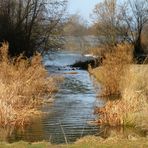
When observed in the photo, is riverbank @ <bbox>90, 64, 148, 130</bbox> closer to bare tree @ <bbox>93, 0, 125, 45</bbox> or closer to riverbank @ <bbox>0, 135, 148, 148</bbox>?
riverbank @ <bbox>0, 135, 148, 148</bbox>

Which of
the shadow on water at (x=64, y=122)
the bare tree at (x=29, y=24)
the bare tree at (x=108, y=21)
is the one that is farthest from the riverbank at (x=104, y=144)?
the bare tree at (x=108, y=21)

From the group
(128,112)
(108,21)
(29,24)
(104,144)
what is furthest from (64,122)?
(108,21)

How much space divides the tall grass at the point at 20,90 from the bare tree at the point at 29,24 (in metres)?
17.1

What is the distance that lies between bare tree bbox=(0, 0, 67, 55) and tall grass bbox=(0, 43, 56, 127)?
1705 centimetres

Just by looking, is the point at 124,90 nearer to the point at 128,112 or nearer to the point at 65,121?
the point at 128,112

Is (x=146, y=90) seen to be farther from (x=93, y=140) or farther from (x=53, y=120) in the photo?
(x=93, y=140)

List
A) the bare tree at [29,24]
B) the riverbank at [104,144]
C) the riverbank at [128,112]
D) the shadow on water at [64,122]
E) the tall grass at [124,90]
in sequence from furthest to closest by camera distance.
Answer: the bare tree at [29,24] < the tall grass at [124,90] < the riverbank at [128,112] < the shadow on water at [64,122] < the riverbank at [104,144]

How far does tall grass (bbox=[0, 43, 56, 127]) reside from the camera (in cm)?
1617

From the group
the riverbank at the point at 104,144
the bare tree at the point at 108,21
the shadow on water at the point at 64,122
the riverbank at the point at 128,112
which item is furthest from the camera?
the bare tree at the point at 108,21

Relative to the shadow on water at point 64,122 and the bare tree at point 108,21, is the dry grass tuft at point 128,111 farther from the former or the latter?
the bare tree at point 108,21

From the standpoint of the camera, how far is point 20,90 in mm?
19656

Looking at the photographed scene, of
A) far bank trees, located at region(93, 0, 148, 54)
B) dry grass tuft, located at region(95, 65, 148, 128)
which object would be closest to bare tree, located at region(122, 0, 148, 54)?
far bank trees, located at region(93, 0, 148, 54)

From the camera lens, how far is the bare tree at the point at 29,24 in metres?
43.5

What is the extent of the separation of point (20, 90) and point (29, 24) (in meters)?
28.1
